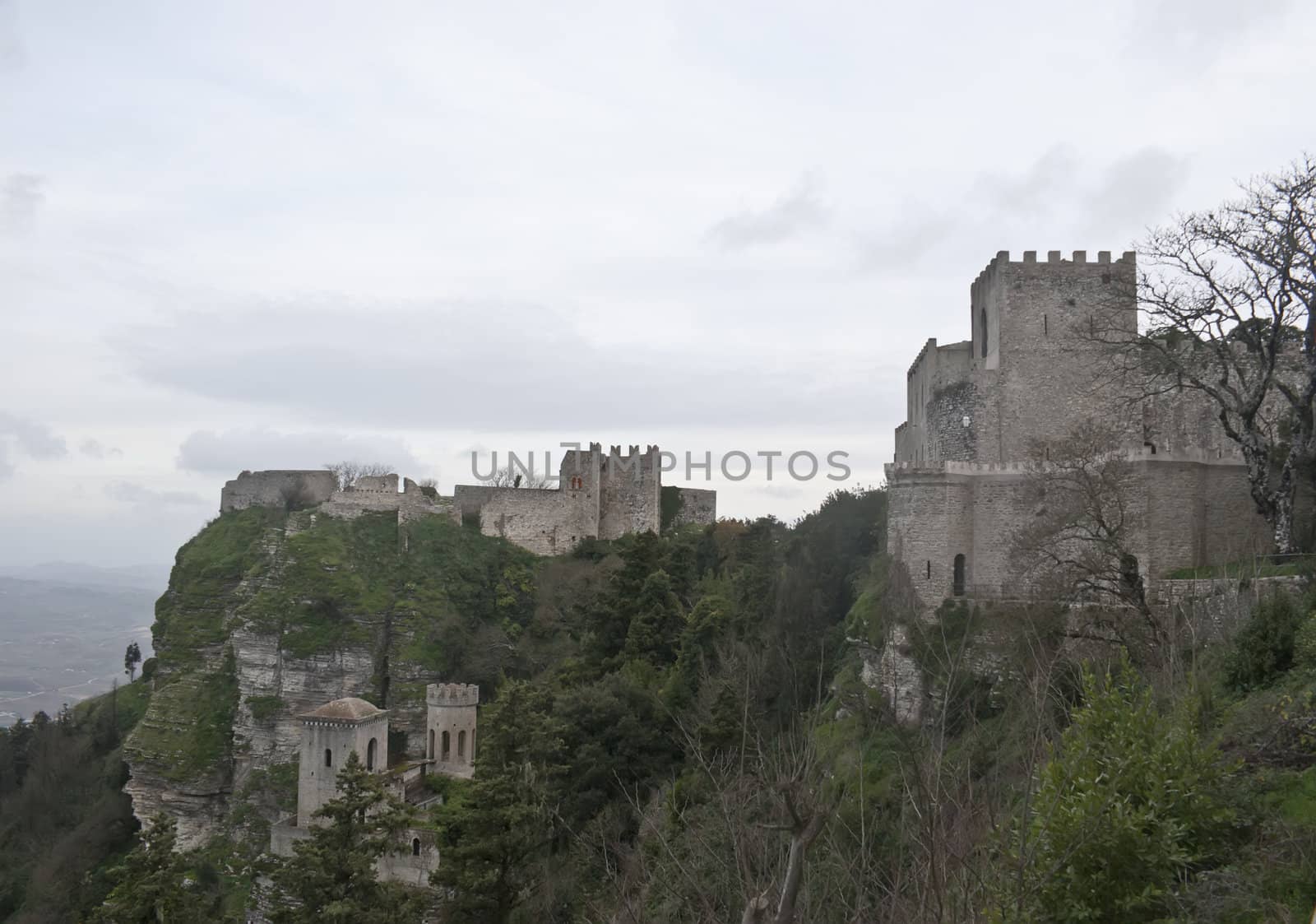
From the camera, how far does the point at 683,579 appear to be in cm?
2820

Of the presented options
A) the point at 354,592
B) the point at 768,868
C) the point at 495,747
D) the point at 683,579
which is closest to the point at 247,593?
the point at 354,592

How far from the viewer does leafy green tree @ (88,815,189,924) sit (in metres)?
16.8

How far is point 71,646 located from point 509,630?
107922 mm

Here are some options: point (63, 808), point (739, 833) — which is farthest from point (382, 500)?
point (739, 833)

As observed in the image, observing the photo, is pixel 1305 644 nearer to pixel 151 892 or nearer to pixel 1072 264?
pixel 1072 264

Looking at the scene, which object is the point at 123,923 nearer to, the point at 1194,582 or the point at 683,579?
the point at 683,579

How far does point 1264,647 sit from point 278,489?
3954 centimetres

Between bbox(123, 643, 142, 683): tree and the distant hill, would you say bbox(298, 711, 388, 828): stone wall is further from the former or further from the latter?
the distant hill

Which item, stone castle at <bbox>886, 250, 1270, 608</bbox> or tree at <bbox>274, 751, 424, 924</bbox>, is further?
stone castle at <bbox>886, 250, 1270, 608</bbox>

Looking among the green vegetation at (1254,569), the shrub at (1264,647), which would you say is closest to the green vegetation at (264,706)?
the green vegetation at (1254,569)

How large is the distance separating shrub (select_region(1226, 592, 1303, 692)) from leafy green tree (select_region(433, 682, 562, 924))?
10.4 meters

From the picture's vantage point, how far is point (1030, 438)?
20344mm

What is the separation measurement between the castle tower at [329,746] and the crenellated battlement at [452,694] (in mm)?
2484

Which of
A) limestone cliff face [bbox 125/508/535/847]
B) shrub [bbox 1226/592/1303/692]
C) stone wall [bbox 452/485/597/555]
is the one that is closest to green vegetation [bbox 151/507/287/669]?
limestone cliff face [bbox 125/508/535/847]
